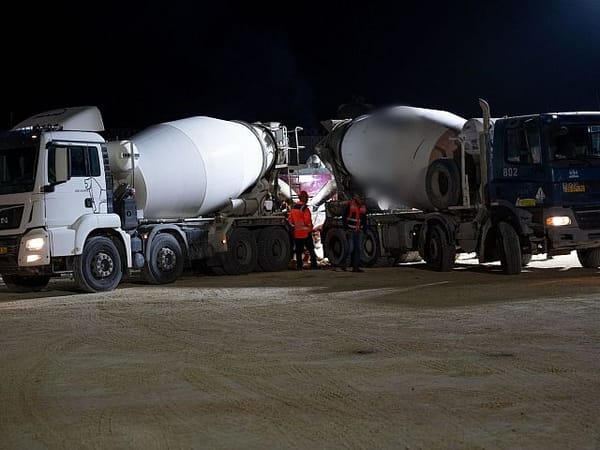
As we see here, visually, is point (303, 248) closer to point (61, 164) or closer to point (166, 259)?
point (166, 259)

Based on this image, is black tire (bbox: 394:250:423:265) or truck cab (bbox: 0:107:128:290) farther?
black tire (bbox: 394:250:423:265)

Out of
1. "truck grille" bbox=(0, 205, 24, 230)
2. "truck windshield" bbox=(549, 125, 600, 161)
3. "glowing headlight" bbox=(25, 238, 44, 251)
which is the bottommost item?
"glowing headlight" bbox=(25, 238, 44, 251)

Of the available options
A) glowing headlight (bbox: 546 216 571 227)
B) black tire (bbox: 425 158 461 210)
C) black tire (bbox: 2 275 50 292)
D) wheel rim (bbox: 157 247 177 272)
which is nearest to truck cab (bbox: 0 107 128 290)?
black tire (bbox: 2 275 50 292)

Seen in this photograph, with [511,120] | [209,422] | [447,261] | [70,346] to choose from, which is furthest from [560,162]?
[209,422]

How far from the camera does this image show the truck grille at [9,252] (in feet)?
55.6

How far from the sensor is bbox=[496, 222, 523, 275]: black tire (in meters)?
17.8

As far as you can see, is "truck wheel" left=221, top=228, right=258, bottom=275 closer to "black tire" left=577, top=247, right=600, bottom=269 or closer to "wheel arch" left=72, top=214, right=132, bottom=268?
"wheel arch" left=72, top=214, right=132, bottom=268

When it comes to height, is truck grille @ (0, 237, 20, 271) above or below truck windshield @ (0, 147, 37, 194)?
below

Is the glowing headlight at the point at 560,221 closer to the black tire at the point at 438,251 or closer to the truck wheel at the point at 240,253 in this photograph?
the black tire at the point at 438,251

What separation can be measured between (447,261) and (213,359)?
1069 centimetres

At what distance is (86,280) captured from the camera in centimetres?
1761

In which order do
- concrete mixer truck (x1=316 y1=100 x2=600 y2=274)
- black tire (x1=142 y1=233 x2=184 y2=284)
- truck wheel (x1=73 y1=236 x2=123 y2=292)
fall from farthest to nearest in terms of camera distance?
black tire (x1=142 y1=233 x2=184 y2=284) < truck wheel (x1=73 y1=236 x2=123 y2=292) < concrete mixer truck (x1=316 y1=100 x2=600 y2=274)

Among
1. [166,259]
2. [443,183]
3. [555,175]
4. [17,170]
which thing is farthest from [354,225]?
[17,170]

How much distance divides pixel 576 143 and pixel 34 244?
31.1 feet
